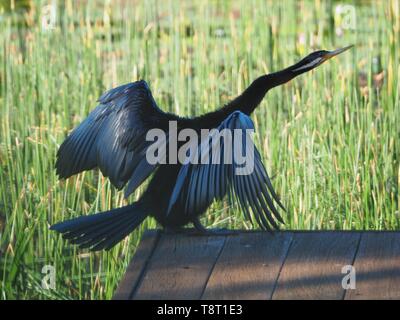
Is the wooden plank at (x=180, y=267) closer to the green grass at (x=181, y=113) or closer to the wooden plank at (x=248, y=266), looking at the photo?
the wooden plank at (x=248, y=266)

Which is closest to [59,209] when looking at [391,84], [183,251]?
[183,251]

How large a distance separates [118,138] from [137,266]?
0.61m

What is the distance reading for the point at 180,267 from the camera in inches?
121

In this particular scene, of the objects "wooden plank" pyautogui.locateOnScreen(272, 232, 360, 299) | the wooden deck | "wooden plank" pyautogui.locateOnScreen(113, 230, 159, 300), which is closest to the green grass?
"wooden plank" pyautogui.locateOnScreen(113, 230, 159, 300)

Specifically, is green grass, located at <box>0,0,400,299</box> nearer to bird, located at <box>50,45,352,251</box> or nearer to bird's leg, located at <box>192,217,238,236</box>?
bird, located at <box>50,45,352,251</box>

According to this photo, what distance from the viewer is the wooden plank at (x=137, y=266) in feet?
9.62

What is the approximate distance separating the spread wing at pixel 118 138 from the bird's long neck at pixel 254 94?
9.7 inches

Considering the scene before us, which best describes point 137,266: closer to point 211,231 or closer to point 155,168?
point 211,231

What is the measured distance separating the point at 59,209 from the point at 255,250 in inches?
53.0

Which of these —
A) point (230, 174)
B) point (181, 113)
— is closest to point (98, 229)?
point (230, 174)

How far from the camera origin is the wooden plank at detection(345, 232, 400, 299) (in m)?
2.86

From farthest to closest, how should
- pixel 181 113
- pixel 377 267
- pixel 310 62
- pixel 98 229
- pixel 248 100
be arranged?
pixel 181 113, pixel 310 62, pixel 248 100, pixel 98 229, pixel 377 267

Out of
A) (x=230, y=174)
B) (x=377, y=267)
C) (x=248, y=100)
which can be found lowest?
(x=377, y=267)
